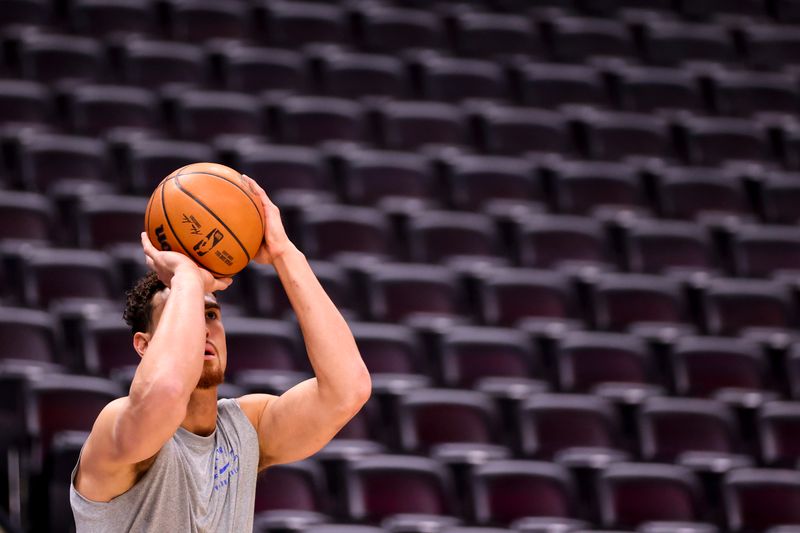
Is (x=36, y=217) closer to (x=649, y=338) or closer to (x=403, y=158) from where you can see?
(x=403, y=158)

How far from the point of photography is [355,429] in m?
3.11

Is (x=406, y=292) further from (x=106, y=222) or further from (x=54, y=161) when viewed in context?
(x=54, y=161)

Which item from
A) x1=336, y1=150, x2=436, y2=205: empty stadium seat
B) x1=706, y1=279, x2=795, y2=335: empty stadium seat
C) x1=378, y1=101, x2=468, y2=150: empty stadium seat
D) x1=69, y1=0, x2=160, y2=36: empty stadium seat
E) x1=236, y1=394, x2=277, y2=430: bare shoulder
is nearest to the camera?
x1=236, y1=394, x2=277, y2=430: bare shoulder

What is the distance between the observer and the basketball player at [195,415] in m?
1.20

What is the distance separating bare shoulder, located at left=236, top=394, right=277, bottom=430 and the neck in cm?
9

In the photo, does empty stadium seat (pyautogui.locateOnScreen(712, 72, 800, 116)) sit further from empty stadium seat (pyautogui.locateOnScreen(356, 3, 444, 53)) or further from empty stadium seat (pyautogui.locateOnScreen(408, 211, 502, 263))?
empty stadium seat (pyautogui.locateOnScreen(408, 211, 502, 263))

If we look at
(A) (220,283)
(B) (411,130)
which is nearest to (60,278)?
(B) (411,130)

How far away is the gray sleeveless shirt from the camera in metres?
1.24

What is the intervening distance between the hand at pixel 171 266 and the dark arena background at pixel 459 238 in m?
1.10

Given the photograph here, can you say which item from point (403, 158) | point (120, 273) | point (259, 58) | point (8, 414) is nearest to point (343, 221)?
point (403, 158)

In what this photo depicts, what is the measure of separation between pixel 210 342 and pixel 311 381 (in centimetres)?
14

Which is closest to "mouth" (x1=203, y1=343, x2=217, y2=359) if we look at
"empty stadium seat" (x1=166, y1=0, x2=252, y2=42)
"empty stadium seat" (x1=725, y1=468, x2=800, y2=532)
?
"empty stadium seat" (x1=725, y1=468, x2=800, y2=532)

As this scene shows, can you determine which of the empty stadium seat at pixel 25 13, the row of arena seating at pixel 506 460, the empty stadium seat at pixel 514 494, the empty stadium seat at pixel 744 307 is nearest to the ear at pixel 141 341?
the row of arena seating at pixel 506 460

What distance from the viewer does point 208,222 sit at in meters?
1.36
